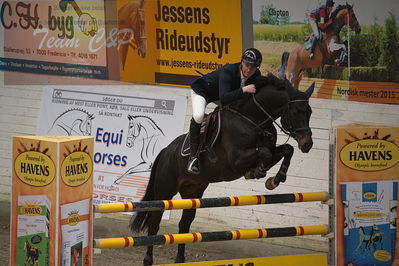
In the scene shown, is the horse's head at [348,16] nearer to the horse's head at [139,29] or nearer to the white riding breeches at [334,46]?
the white riding breeches at [334,46]

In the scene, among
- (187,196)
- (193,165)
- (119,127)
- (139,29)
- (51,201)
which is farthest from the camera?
(119,127)

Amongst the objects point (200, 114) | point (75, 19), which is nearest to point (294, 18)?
point (200, 114)

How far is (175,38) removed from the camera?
801 cm

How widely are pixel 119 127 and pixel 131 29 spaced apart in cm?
107

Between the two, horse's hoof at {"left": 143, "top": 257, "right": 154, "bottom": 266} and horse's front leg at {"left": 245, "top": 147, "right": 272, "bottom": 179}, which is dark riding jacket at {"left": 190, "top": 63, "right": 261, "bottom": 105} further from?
horse's hoof at {"left": 143, "top": 257, "right": 154, "bottom": 266}

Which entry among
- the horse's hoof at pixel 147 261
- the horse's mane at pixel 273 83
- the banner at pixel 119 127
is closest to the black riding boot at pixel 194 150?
the horse's mane at pixel 273 83

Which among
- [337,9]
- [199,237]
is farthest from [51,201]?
[337,9]

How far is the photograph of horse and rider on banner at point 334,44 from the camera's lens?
6.62m

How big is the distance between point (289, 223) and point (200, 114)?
6.26 ft

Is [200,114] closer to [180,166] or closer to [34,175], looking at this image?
[180,166]

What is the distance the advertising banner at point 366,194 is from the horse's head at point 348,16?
164 cm

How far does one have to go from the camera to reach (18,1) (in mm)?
9320

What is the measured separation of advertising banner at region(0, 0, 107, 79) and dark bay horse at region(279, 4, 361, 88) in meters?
2.38

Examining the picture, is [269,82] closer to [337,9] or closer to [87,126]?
[337,9]
